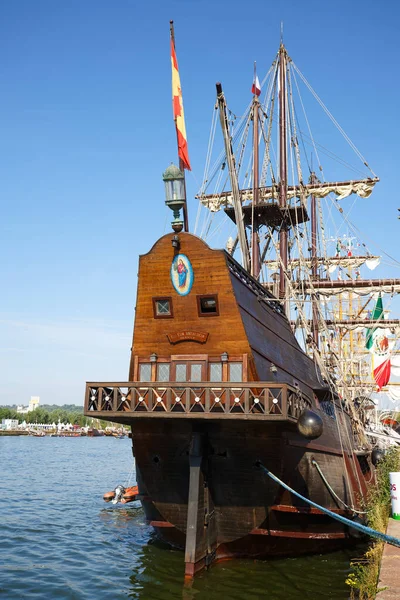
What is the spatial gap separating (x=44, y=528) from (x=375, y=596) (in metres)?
13.6

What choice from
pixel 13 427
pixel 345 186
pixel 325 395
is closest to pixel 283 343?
pixel 325 395

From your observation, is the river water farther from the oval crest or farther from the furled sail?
the furled sail

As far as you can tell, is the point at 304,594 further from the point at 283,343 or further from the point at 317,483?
the point at 283,343

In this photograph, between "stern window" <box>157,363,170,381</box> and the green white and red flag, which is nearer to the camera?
"stern window" <box>157,363,170,381</box>

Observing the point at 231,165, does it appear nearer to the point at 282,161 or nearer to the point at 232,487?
the point at 282,161

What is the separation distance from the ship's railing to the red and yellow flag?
21.2ft

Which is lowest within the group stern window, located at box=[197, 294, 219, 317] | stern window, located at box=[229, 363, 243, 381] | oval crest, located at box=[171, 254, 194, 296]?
stern window, located at box=[229, 363, 243, 381]

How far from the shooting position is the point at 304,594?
1225cm

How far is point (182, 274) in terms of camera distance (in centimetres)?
1435

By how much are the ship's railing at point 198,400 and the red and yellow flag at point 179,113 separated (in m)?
6.47

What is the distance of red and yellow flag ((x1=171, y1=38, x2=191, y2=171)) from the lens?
52.3ft

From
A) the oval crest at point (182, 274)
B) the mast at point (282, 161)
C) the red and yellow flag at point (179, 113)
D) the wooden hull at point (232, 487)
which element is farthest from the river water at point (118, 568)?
the mast at point (282, 161)

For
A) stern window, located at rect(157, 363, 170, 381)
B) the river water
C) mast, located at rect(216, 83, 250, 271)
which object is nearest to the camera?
the river water

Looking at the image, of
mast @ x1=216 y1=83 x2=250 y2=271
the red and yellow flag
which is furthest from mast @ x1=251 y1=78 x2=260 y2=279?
the red and yellow flag
